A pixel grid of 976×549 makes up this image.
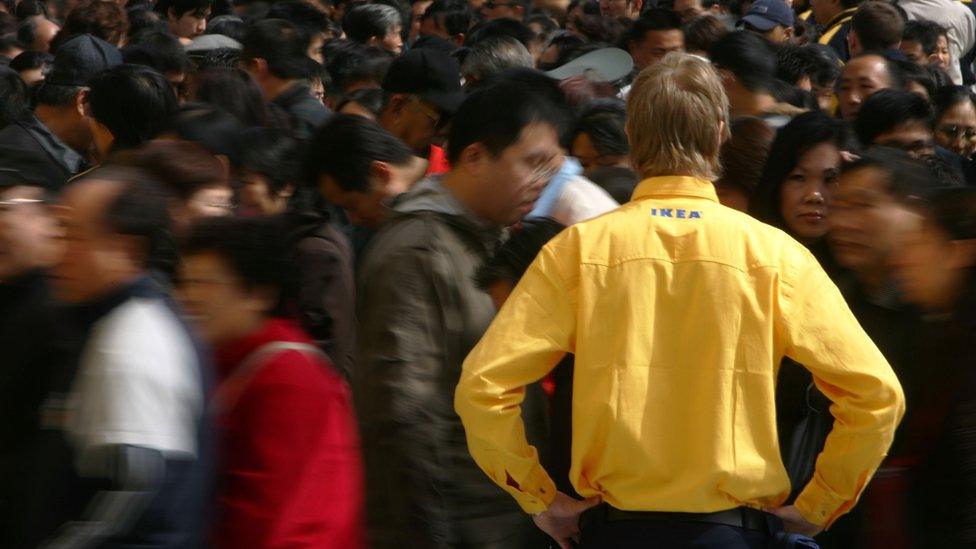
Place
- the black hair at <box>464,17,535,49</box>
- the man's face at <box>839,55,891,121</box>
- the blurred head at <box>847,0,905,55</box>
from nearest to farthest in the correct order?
the man's face at <box>839,55,891,121</box>, the blurred head at <box>847,0,905,55</box>, the black hair at <box>464,17,535,49</box>

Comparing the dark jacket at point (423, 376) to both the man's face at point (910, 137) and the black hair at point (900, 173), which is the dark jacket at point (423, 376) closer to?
the black hair at point (900, 173)

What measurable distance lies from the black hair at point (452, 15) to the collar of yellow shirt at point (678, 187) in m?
8.64

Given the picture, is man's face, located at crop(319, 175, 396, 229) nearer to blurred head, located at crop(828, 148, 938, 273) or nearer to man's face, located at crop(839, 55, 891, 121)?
blurred head, located at crop(828, 148, 938, 273)

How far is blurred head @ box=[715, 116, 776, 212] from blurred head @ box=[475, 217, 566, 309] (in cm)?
124

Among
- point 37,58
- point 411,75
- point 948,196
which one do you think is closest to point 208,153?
point 411,75

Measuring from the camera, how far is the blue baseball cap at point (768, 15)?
32.7 feet

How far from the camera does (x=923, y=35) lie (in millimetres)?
9578

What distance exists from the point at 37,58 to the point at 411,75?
3.66 meters

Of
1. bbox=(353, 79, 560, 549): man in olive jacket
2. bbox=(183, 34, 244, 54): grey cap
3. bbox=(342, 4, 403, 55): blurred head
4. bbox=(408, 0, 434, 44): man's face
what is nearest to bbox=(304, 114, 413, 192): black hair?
bbox=(353, 79, 560, 549): man in olive jacket

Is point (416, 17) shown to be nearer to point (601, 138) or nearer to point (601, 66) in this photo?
point (601, 66)

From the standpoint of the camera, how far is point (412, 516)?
3.62 meters

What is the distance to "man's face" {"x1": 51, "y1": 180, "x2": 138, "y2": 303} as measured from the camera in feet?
10.5

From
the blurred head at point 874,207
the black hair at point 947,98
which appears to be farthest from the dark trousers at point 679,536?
the black hair at point 947,98

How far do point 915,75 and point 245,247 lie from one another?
5126mm
